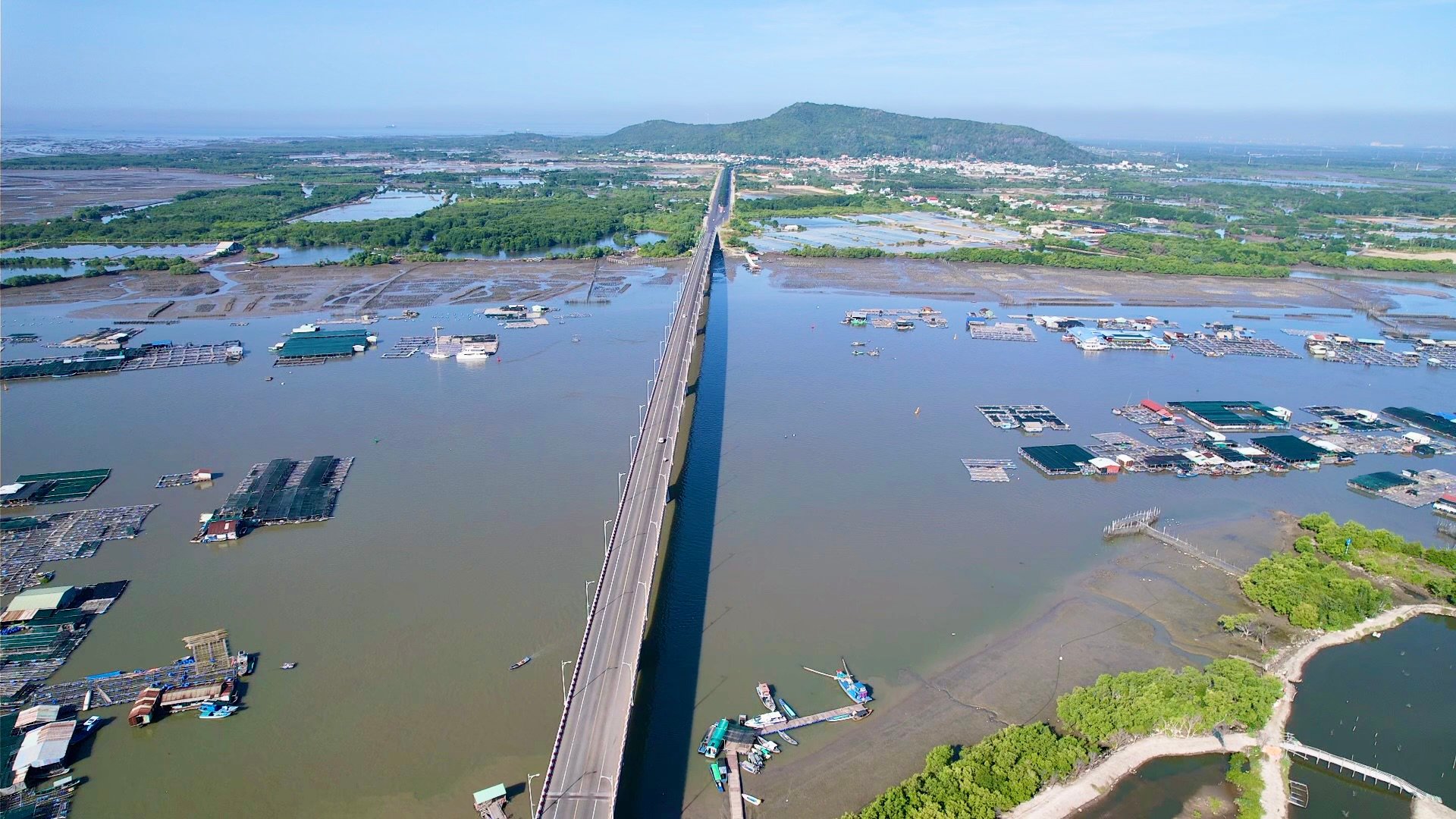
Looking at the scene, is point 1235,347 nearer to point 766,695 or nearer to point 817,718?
point 817,718

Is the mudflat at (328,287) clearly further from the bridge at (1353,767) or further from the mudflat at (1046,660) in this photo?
the bridge at (1353,767)

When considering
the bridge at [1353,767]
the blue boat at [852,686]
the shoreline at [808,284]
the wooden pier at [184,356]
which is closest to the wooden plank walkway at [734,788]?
the blue boat at [852,686]

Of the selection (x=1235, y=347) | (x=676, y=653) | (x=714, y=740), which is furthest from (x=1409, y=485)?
(x=714, y=740)

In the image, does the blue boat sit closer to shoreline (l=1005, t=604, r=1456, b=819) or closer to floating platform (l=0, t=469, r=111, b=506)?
shoreline (l=1005, t=604, r=1456, b=819)

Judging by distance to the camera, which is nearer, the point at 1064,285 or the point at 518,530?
the point at 518,530

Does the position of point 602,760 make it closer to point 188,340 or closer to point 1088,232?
point 188,340

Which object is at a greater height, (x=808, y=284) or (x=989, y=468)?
(x=808, y=284)

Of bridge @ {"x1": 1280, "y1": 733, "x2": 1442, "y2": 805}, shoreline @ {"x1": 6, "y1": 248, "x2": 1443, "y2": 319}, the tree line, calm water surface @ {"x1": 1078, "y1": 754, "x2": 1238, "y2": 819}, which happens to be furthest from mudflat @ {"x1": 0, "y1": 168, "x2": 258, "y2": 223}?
bridge @ {"x1": 1280, "y1": 733, "x2": 1442, "y2": 805}
